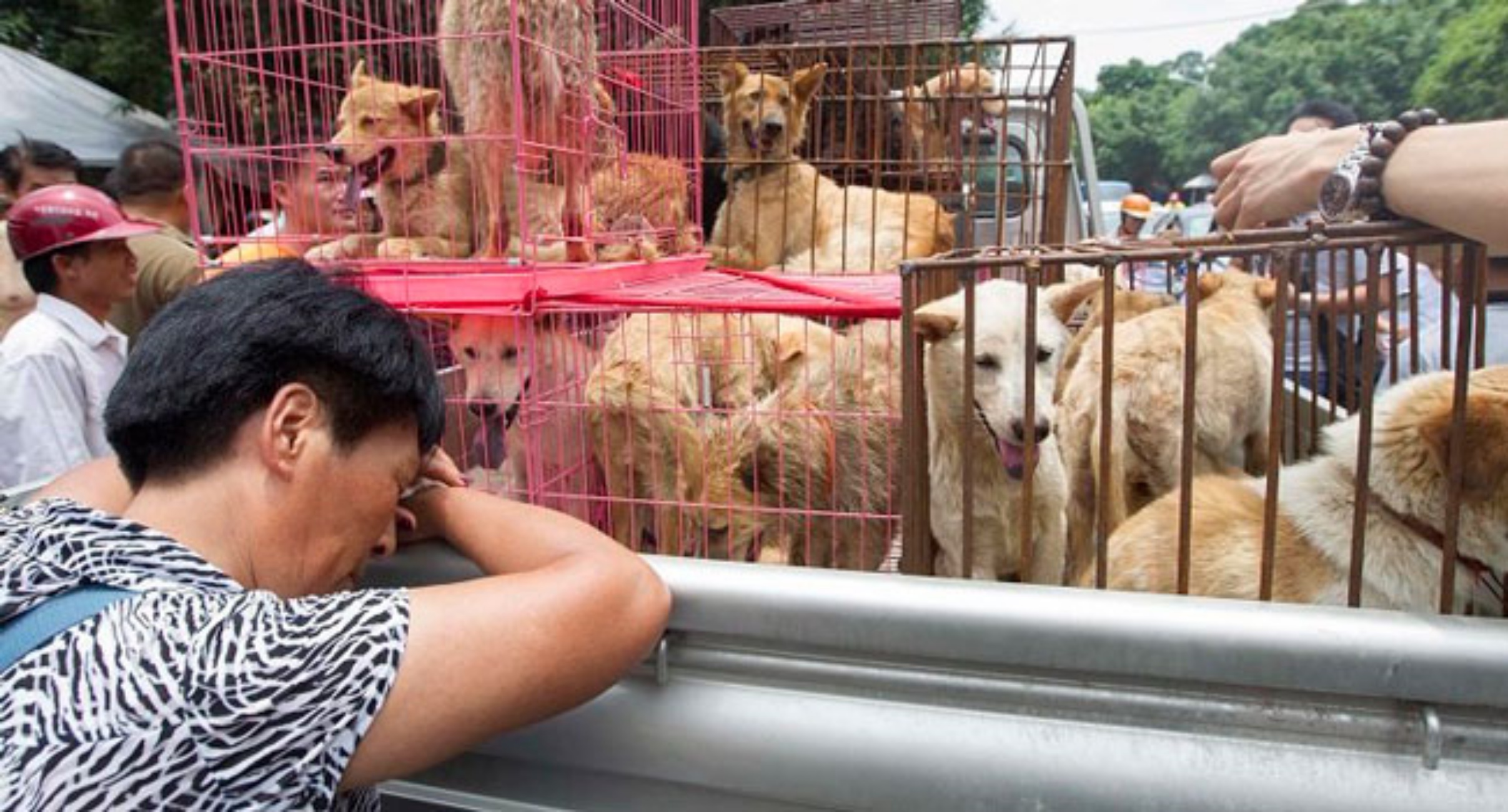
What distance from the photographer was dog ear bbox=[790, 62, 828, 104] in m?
5.15

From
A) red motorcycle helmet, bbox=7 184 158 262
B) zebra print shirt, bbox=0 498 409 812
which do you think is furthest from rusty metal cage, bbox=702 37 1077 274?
zebra print shirt, bbox=0 498 409 812

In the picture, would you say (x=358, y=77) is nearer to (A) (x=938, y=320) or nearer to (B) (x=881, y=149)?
(A) (x=938, y=320)

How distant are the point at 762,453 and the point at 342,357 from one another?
7.83ft

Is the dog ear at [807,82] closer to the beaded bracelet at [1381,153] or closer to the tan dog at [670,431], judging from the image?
the tan dog at [670,431]

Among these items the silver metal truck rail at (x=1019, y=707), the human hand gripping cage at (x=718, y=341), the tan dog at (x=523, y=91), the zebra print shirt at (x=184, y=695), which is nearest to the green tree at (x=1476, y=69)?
the human hand gripping cage at (x=718, y=341)

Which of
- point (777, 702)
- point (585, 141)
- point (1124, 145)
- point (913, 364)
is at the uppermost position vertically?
point (1124, 145)

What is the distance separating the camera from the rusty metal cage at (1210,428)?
139 centimetres

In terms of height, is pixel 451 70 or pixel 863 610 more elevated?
pixel 451 70

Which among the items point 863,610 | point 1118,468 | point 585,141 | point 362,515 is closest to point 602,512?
point 585,141

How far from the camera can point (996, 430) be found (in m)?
2.83

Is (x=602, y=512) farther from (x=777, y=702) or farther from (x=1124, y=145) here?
(x=1124, y=145)

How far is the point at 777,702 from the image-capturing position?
1.09 meters

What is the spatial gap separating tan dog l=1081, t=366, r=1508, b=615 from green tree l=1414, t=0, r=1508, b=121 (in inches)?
1361

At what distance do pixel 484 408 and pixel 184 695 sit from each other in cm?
197
